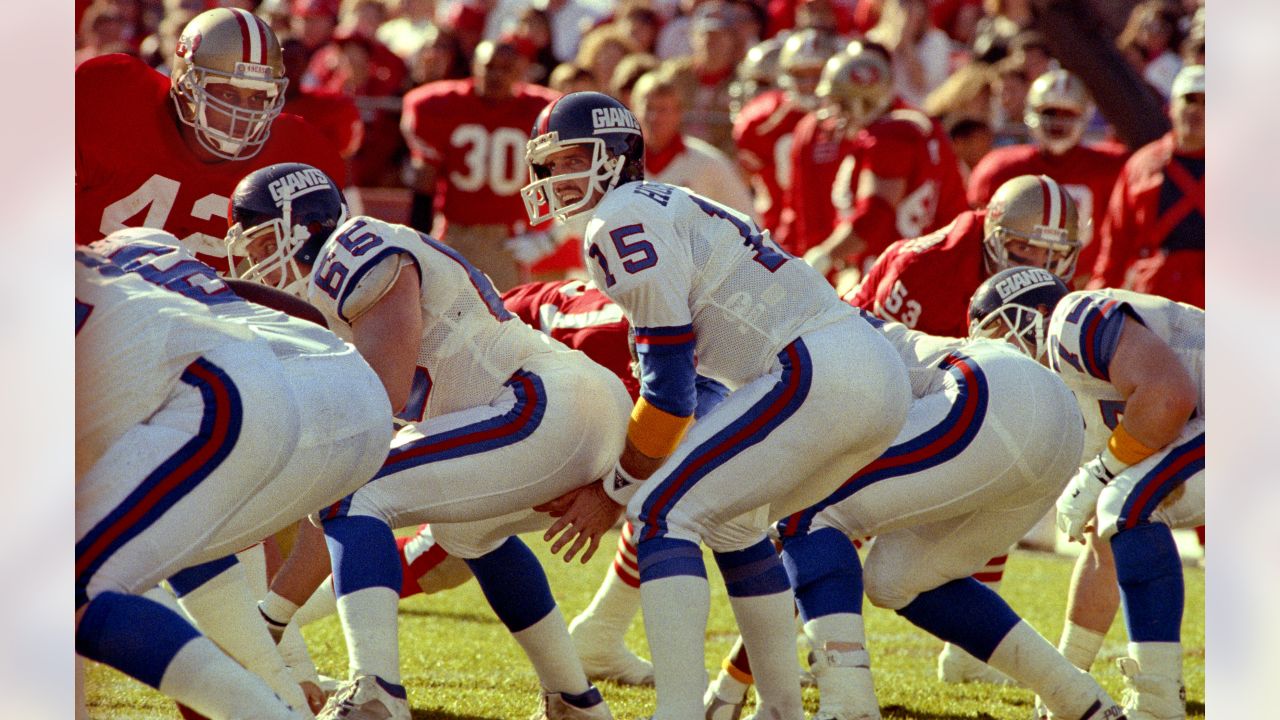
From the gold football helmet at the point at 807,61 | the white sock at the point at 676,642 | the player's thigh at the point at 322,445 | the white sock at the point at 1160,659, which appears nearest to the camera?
the player's thigh at the point at 322,445

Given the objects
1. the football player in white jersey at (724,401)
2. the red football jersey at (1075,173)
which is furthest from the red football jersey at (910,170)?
the football player in white jersey at (724,401)

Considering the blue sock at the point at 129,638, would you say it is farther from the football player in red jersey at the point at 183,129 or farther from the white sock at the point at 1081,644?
the white sock at the point at 1081,644

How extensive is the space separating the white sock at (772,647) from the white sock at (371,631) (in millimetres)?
751

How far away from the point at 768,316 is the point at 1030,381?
736mm

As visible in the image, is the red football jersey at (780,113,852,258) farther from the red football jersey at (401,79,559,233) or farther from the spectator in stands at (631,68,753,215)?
the red football jersey at (401,79,559,233)

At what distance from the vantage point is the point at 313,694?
420 cm

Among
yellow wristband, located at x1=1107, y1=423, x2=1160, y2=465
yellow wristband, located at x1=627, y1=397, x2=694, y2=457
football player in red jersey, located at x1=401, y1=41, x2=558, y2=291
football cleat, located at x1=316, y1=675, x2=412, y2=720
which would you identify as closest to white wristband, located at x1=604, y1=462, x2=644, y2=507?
yellow wristband, located at x1=627, y1=397, x2=694, y2=457

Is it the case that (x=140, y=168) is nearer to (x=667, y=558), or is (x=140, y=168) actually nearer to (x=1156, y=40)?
(x=667, y=558)

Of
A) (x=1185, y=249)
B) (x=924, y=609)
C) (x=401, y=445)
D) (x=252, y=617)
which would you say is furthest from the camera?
(x=1185, y=249)

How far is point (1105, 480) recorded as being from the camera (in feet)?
14.2

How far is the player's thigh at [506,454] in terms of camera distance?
387 centimetres
